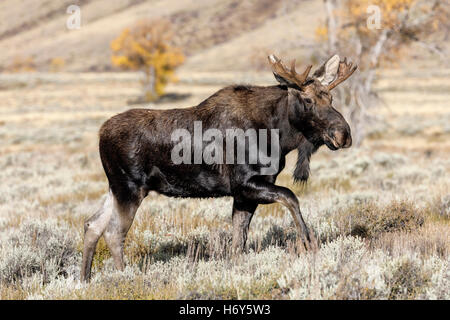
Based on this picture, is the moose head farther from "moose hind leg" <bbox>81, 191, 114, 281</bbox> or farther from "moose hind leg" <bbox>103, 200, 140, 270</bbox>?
"moose hind leg" <bbox>81, 191, 114, 281</bbox>

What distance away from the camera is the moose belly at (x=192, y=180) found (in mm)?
5047

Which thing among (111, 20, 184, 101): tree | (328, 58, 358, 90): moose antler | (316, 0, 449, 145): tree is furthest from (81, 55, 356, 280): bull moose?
(111, 20, 184, 101): tree

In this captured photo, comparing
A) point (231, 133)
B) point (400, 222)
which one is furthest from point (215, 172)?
point (400, 222)

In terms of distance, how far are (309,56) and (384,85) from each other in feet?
166

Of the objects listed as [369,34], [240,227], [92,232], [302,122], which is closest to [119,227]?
[92,232]

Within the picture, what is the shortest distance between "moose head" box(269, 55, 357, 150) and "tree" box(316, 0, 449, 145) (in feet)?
38.6

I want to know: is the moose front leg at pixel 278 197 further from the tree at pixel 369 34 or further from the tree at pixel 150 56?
the tree at pixel 150 56

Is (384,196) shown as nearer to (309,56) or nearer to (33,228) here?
(33,228)

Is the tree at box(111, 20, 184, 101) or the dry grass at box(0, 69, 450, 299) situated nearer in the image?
Answer: the dry grass at box(0, 69, 450, 299)

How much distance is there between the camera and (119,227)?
516 centimetres

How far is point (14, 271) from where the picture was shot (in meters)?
5.10

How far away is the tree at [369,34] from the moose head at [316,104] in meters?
11.8

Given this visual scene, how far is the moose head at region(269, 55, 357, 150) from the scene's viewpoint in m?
4.75

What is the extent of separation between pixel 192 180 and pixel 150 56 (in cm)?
6393
